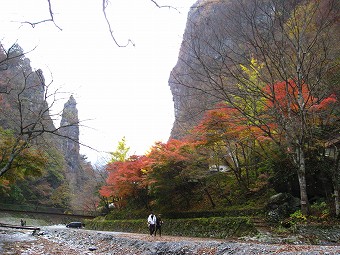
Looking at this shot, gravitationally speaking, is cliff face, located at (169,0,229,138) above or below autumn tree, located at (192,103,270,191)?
above

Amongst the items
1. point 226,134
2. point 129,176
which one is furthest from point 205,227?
point 129,176

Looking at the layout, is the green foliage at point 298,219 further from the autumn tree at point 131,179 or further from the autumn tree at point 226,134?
the autumn tree at point 131,179

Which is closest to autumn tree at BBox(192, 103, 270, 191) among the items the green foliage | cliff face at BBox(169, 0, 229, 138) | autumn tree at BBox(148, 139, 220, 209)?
autumn tree at BBox(148, 139, 220, 209)

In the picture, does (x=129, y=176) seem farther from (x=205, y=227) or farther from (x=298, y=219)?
(x=298, y=219)

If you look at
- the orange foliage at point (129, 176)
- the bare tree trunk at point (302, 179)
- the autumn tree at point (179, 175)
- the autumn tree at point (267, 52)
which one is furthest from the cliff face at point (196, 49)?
the orange foliage at point (129, 176)

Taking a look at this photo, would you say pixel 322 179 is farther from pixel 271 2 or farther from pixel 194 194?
pixel 194 194

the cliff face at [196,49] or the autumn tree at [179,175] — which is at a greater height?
the cliff face at [196,49]

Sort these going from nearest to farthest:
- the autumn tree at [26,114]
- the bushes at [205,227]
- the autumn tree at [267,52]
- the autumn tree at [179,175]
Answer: the autumn tree at [26,114]
the autumn tree at [267,52]
the bushes at [205,227]
the autumn tree at [179,175]

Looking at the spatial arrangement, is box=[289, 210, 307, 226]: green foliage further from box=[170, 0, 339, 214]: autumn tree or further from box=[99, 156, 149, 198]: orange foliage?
box=[99, 156, 149, 198]: orange foliage

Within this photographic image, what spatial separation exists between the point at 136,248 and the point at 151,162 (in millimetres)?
7525

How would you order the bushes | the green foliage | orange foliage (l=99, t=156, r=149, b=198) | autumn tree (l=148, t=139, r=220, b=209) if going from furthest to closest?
orange foliage (l=99, t=156, r=149, b=198) → autumn tree (l=148, t=139, r=220, b=209) → the bushes → the green foliage

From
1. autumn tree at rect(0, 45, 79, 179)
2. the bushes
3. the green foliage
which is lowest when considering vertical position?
the bushes

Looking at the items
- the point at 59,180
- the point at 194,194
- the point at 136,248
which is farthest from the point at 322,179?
the point at 59,180

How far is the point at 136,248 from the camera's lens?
1116 cm
